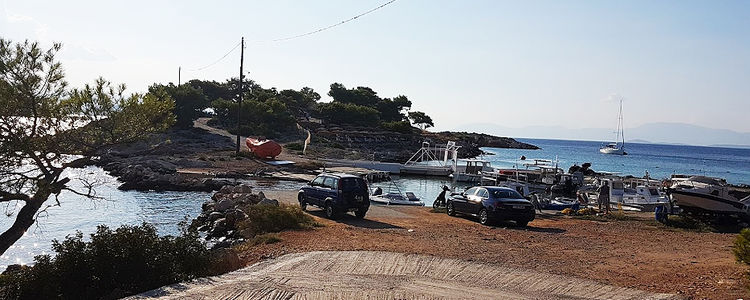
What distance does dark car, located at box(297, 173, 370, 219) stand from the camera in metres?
23.7

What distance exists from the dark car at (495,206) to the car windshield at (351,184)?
4.76 m

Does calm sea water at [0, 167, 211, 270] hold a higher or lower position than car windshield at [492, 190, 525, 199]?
lower

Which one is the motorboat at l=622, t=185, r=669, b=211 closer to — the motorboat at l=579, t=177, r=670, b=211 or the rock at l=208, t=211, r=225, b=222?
the motorboat at l=579, t=177, r=670, b=211

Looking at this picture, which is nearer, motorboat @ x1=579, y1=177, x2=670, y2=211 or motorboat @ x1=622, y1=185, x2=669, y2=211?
motorboat @ x1=579, y1=177, x2=670, y2=211

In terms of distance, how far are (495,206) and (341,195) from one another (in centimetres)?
Result: 600

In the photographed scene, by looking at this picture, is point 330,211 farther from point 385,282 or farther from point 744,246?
point 744,246

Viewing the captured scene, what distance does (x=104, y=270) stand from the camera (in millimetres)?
11609

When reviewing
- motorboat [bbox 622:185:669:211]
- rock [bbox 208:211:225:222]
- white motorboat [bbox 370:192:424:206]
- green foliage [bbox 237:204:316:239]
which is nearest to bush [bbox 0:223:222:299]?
green foliage [bbox 237:204:316:239]

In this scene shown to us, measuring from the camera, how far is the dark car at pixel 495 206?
23.5 metres

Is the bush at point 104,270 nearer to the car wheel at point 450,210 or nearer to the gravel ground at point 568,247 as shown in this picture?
the gravel ground at point 568,247

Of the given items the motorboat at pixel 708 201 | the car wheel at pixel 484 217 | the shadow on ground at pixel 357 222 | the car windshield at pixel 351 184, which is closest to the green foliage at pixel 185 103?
the shadow on ground at pixel 357 222

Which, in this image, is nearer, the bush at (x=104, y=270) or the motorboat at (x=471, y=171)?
the bush at (x=104, y=270)

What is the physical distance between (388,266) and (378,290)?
2519 mm

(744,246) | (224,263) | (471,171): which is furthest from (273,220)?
(471,171)
